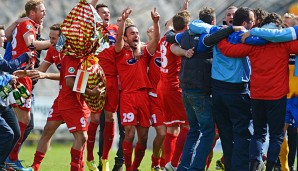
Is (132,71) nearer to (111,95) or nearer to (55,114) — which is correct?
(111,95)

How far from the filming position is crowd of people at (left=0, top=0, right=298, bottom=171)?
33.1 feet

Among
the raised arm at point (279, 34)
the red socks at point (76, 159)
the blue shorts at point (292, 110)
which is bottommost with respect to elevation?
the red socks at point (76, 159)

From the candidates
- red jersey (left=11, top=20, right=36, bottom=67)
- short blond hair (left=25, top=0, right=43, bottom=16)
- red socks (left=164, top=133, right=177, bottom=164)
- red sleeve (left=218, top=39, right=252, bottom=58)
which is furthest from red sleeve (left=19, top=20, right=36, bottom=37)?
red sleeve (left=218, top=39, right=252, bottom=58)

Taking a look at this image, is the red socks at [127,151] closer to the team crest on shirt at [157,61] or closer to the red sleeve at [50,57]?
the team crest on shirt at [157,61]

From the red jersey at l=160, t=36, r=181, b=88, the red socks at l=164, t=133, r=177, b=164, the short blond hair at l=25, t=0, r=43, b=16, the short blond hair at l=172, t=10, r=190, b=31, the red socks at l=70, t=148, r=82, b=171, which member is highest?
the short blond hair at l=25, t=0, r=43, b=16

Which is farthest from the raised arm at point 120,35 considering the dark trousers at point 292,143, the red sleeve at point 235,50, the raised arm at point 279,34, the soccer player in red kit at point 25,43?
the dark trousers at point 292,143

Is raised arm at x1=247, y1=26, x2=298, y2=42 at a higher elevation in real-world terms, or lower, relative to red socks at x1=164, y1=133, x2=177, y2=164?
higher

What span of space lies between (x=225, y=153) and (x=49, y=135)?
3.04 m

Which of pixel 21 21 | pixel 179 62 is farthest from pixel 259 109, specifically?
pixel 21 21

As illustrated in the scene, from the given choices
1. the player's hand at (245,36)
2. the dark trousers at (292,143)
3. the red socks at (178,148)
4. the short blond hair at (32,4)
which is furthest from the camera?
the dark trousers at (292,143)

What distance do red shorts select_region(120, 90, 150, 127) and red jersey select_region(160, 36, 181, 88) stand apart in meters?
0.43

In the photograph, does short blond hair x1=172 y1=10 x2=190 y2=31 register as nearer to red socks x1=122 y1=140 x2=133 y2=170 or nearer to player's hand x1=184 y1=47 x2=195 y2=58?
player's hand x1=184 y1=47 x2=195 y2=58

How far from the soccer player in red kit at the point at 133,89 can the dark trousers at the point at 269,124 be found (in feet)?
7.41

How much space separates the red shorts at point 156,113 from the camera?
1228 cm
